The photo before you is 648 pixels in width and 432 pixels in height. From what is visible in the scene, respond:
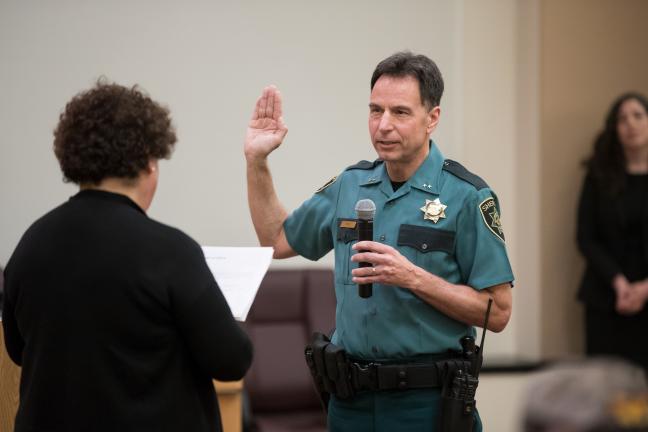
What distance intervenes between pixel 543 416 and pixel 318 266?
332cm

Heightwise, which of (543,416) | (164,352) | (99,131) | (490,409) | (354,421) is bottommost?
(490,409)

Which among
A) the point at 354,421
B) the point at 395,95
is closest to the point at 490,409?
the point at 354,421

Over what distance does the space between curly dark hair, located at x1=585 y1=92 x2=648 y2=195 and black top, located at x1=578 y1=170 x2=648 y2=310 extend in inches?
1.4

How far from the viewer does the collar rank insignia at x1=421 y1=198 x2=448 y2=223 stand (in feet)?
6.73

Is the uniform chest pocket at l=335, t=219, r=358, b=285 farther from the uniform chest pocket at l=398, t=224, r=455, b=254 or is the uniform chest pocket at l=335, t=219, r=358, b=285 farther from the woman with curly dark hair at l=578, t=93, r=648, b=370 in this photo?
the woman with curly dark hair at l=578, t=93, r=648, b=370

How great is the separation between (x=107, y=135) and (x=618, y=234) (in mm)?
2963

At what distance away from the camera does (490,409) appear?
156 inches

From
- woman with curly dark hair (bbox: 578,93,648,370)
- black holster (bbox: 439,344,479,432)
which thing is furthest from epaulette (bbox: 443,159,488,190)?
woman with curly dark hair (bbox: 578,93,648,370)

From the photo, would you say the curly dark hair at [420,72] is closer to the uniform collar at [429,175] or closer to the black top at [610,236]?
the uniform collar at [429,175]

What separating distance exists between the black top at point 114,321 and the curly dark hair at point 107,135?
0.19 feet

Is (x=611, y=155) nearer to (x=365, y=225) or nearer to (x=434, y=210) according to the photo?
(x=434, y=210)

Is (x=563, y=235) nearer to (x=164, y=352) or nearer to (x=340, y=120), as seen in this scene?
(x=340, y=120)

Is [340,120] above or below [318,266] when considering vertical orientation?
above

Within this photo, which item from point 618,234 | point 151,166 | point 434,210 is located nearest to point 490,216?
point 434,210
